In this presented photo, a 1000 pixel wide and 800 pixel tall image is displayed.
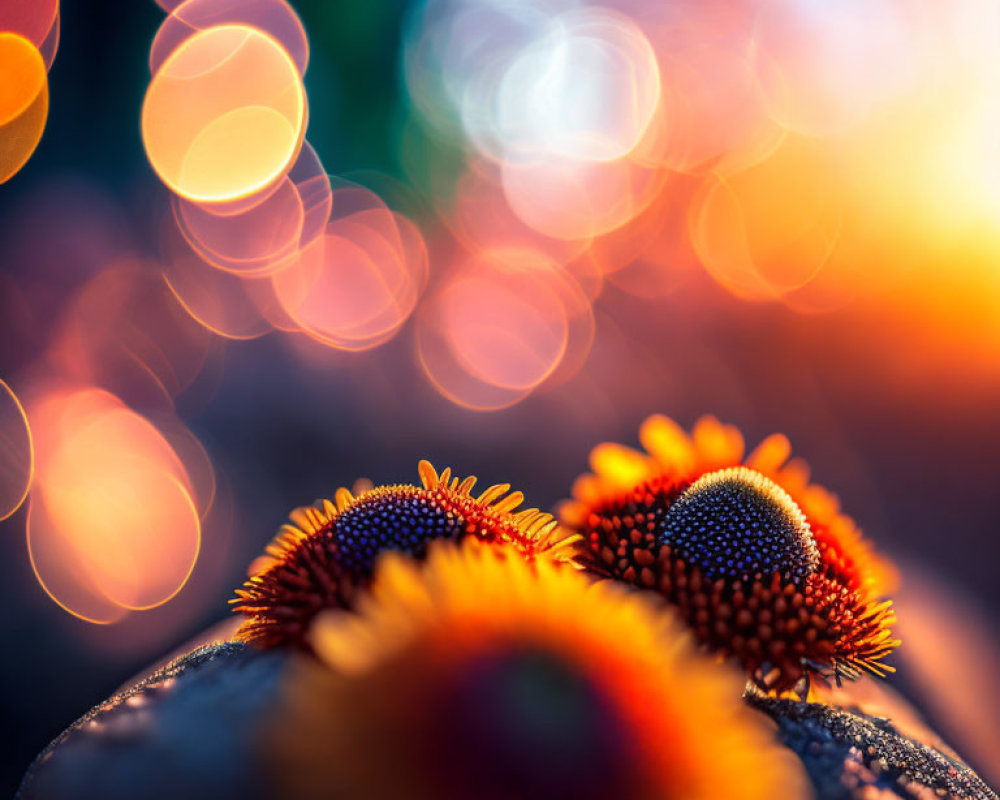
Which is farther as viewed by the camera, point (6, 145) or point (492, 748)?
point (6, 145)

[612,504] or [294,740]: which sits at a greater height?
[612,504]

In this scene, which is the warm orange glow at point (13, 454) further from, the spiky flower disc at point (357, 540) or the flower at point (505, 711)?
the flower at point (505, 711)

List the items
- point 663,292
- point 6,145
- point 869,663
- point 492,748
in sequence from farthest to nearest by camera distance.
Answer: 1. point 663,292
2. point 6,145
3. point 869,663
4. point 492,748

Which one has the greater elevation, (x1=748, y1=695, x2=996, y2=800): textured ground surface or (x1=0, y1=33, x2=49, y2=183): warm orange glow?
(x1=748, y1=695, x2=996, y2=800): textured ground surface

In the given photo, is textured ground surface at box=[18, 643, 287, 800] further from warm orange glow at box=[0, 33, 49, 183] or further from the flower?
warm orange glow at box=[0, 33, 49, 183]

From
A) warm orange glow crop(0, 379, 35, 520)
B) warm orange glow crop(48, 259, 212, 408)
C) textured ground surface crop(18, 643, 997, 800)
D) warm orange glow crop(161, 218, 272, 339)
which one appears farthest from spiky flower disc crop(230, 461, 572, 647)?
warm orange glow crop(161, 218, 272, 339)

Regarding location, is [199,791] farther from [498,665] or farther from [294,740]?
[498,665]

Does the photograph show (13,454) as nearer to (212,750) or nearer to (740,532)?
(212,750)

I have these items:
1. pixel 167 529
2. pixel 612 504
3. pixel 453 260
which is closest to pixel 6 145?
pixel 167 529
